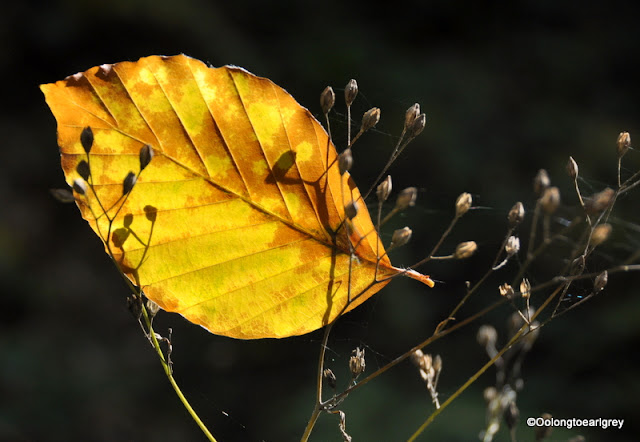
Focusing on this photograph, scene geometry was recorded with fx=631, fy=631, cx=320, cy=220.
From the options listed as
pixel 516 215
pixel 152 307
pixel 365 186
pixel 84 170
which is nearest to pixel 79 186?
pixel 84 170

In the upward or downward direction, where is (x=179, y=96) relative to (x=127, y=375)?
upward

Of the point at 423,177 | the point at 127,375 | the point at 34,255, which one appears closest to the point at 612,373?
the point at 423,177

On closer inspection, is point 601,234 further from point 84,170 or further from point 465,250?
point 84,170

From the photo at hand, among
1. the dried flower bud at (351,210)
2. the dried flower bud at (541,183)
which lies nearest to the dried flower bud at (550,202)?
the dried flower bud at (541,183)

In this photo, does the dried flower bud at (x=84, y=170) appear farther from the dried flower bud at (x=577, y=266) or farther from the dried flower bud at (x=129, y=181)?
the dried flower bud at (x=577, y=266)

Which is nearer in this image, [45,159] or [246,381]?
[246,381]

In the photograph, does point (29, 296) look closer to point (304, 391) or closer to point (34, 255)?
point (34, 255)
